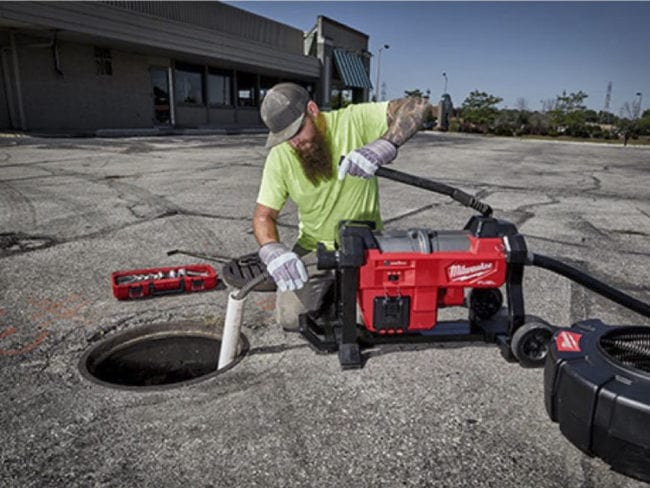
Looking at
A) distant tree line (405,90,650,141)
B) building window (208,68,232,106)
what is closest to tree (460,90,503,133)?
distant tree line (405,90,650,141)

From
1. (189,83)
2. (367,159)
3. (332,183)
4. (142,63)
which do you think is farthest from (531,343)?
(189,83)

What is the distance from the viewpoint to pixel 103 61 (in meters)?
18.9

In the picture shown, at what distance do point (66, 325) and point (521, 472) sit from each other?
2.64 meters

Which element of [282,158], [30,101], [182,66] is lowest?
[282,158]

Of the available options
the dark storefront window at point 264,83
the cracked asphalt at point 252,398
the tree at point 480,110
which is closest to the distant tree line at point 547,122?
the tree at point 480,110

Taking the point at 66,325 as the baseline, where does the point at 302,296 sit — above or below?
above

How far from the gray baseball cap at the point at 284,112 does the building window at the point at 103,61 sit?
63.9ft

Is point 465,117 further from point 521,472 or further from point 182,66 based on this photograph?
point 521,472

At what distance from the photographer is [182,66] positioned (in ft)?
75.6

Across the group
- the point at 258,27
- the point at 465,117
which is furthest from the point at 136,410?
the point at 465,117

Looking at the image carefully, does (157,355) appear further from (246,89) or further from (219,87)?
(246,89)

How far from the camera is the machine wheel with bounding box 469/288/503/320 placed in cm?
270

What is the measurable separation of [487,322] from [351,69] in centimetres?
3342

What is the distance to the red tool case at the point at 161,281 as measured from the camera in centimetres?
324
